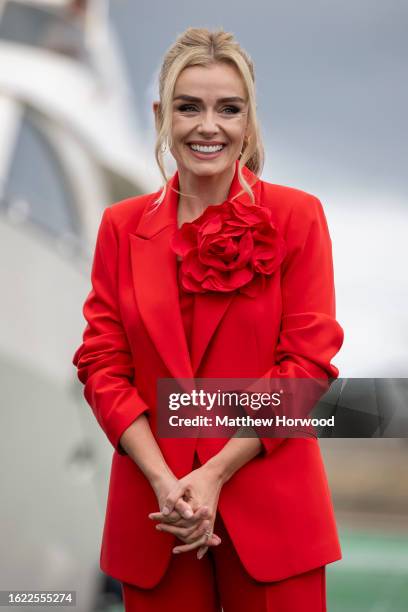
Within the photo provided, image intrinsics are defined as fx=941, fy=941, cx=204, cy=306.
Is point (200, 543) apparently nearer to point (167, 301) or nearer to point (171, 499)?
point (171, 499)

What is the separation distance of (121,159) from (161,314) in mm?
2896

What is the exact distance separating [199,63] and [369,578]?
3670 mm

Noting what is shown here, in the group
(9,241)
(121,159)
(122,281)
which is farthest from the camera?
(121,159)

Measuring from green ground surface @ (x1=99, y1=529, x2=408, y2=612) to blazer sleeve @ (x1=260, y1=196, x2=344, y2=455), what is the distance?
97.5 inches

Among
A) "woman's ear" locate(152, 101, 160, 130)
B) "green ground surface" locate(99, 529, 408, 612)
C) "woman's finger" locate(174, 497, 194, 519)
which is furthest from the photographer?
"green ground surface" locate(99, 529, 408, 612)

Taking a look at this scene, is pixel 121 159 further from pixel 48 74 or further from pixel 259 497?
pixel 259 497

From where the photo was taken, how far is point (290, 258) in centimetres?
109

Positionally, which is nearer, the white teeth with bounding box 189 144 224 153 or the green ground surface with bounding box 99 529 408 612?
the white teeth with bounding box 189 144 224 153

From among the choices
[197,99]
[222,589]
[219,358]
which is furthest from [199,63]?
[222,589]

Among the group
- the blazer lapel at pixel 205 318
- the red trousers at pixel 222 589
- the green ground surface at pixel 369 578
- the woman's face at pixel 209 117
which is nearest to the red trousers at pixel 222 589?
the red trousers at pixel 222 589

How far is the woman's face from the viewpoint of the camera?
1072mm

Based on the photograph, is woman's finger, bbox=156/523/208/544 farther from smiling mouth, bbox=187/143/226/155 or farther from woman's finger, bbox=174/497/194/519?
smiling mouth, bbox=187/143/226/155

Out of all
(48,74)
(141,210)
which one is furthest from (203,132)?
(48,74)

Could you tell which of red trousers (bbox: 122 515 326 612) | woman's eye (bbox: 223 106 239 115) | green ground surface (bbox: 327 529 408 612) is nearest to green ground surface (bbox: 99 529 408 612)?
green ground surface (bbox: 327 529 408 612)
